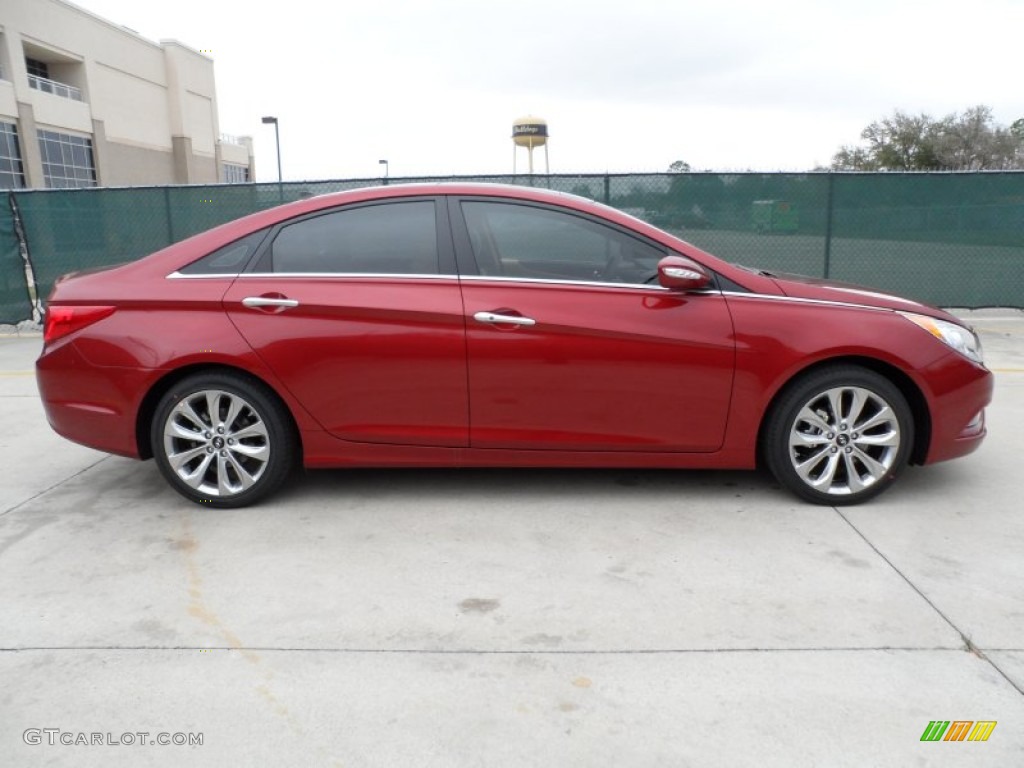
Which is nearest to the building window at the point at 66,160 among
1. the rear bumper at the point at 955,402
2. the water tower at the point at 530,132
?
the water tower at the point at 530,132

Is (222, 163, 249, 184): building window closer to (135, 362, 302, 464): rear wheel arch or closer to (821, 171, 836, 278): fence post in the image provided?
(821, 171, 836, 278): fence post

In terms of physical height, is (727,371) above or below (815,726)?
above

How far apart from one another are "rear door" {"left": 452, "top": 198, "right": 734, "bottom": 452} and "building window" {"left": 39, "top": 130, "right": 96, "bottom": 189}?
153ft

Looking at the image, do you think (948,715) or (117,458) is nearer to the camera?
(948,715)

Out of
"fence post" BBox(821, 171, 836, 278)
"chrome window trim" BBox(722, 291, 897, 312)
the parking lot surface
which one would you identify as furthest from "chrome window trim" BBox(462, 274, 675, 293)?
"fence post" BBox(821, 171, 836, 278)

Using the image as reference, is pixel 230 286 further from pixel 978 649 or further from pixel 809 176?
pixel 809 176

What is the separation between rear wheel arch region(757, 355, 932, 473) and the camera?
405 centimetres

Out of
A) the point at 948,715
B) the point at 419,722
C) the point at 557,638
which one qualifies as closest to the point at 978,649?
the point at 948,715

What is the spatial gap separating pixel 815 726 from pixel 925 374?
2218 mm

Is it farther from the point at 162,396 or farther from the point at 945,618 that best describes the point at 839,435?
the point at 162,396

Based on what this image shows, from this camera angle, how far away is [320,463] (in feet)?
13.9

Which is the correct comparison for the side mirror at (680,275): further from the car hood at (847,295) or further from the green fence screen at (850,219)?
the green fence screen at (850,219)

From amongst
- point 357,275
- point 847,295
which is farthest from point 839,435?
point 357,275

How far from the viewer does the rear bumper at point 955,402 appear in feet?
13.3
